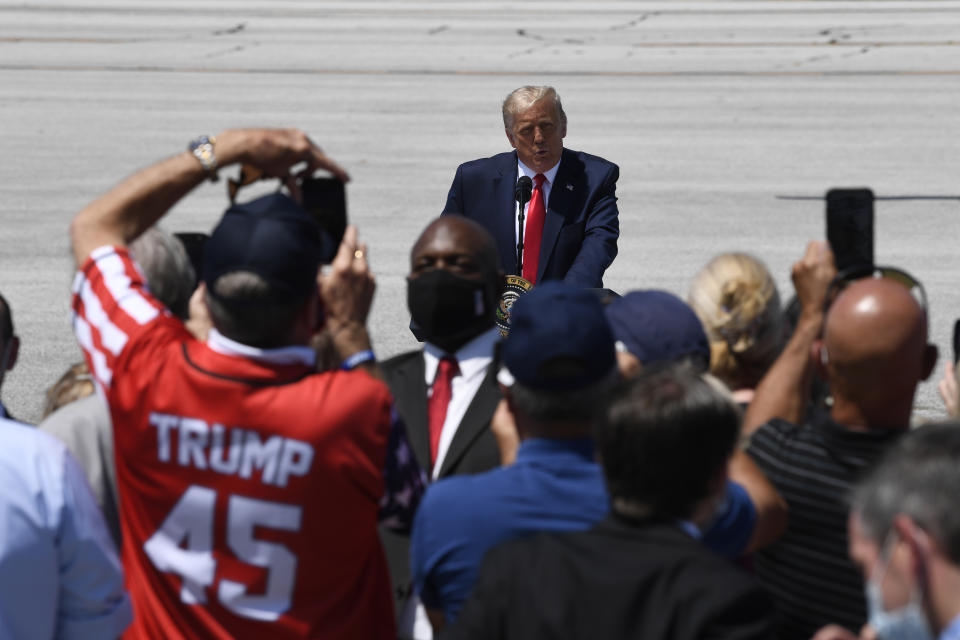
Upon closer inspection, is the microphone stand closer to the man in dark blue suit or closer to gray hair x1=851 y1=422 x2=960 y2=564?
the man in dark blue suit

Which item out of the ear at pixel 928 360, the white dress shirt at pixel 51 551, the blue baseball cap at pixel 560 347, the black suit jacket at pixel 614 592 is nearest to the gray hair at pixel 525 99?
the ear at pixel 928 360

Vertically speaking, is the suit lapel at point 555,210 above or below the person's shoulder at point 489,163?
below

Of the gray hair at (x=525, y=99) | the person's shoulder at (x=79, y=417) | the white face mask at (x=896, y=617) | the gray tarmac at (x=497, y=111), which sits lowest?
the gray tarmac at (x=497, y=111)

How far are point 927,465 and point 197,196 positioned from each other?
12.8 metres

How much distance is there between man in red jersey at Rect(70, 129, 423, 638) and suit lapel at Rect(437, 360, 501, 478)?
0.52 meters

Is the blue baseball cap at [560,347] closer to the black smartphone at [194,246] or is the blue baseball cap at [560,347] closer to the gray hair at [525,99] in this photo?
the black smartphone at [194,246]

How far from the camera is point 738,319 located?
426cm

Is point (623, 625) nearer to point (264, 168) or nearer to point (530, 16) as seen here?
point (264, 168)

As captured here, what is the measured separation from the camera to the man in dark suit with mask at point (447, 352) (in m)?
3.90

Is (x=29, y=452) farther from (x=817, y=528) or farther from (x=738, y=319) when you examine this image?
(x=738, y=319)

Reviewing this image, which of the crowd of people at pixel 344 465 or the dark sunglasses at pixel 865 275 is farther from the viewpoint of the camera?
the dark sunglasses at pixel 865 275

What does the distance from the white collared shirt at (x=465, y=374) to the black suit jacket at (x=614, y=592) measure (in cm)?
130

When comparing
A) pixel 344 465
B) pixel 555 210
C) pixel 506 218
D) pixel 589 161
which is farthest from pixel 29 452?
pixel 589 161

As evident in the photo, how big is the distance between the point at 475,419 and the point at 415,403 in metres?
0.23
